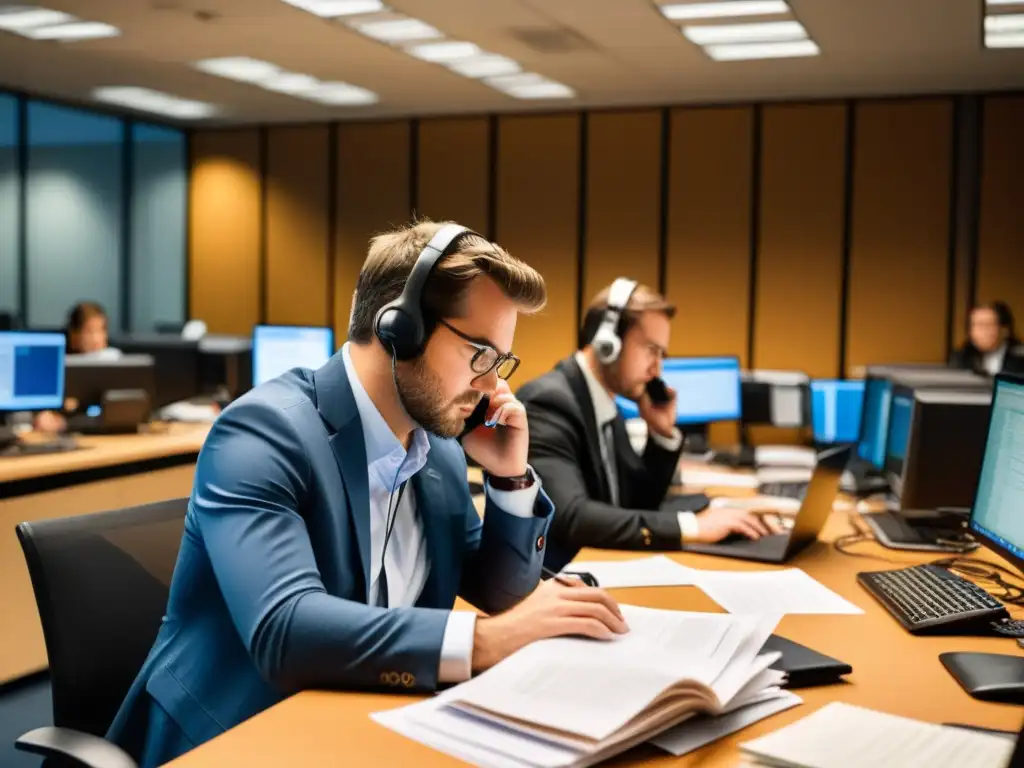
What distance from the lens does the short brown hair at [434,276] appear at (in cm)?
Answer: 146

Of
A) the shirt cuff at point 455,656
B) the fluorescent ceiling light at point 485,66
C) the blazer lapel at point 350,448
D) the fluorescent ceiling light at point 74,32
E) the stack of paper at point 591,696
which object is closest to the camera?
the stack of paper at point 591,696

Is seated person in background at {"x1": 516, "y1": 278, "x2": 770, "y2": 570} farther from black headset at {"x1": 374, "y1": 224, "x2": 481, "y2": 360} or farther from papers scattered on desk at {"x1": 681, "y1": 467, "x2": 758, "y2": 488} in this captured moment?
black headset at {"x1": 374, "y1": 224, "x2": 481, "y2": 360}

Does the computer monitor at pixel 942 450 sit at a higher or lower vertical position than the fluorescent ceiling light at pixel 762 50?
lower

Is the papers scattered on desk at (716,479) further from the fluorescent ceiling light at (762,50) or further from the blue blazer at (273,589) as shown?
the fluorescent ceiling light at (762,50)

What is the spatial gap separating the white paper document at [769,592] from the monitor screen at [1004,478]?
0.32 m

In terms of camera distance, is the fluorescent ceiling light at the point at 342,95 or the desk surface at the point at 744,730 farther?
the fluorescent ceiling light at the point at 342,95

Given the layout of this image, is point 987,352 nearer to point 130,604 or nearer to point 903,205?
point 903,205

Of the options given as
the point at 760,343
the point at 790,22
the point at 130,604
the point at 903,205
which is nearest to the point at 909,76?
the point at 903,205

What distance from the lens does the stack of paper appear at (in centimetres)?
103

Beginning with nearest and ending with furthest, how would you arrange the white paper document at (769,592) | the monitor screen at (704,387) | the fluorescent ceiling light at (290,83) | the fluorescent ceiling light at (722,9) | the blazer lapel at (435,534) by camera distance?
the blazer lapel at (435,534), the white paper document at (769,592), the monitor screen at (704,387), the fluorescent ceiling light at (722,9), the fluorescent ceiling light at (290,83)

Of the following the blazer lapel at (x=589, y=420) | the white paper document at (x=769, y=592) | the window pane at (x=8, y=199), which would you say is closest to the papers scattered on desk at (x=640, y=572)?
the white paper document at (x=769, y=592)

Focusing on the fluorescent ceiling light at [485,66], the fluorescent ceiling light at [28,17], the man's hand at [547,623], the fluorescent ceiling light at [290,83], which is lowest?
the man's hand at [547,623]

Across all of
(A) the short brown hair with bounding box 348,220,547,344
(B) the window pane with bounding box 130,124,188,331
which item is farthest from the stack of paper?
(B) the window pane with bounding box 130,124,188,331

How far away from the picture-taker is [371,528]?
1526 mm
